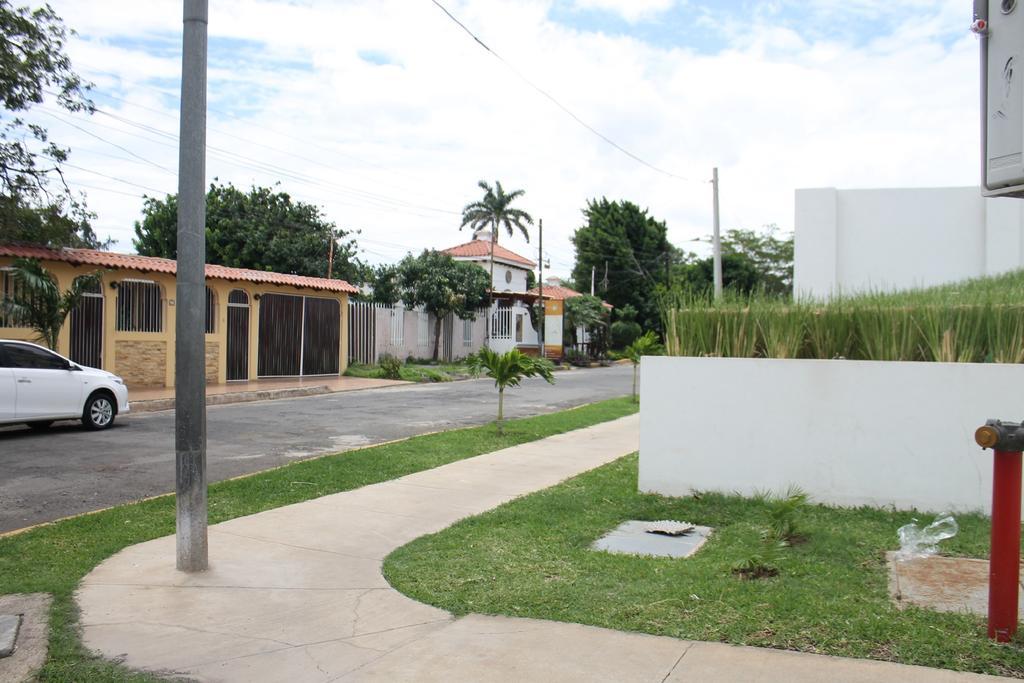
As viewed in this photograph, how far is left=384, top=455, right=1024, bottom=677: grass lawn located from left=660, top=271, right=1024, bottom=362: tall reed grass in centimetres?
152

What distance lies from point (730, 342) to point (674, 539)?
96.7 inches

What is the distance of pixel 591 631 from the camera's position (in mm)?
4934

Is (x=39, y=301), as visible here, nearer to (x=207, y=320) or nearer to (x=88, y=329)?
(x=88, y=329)

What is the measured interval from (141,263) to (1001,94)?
20.2 m

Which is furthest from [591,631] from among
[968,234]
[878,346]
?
[968,234]

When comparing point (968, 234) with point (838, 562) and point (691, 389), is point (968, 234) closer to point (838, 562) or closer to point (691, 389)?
point (691, 389)

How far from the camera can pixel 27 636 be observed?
4910 mm

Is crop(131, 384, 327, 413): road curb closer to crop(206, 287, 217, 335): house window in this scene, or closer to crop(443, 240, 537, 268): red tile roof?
crop(206, 287, 217, 335): house window

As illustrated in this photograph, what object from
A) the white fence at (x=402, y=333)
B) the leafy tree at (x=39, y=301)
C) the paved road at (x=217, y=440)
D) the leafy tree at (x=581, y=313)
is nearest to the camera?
the paved road at (x=217, y=440)

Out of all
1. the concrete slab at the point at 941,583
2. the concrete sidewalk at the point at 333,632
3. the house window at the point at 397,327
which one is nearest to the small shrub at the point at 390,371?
the house window at the point at 397,327

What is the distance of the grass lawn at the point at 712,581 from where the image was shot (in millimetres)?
4672

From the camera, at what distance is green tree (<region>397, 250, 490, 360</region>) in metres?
34.5

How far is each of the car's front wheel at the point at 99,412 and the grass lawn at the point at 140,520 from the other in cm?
520

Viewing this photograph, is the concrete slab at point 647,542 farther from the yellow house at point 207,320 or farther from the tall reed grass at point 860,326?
the yellow house at point 207,320
